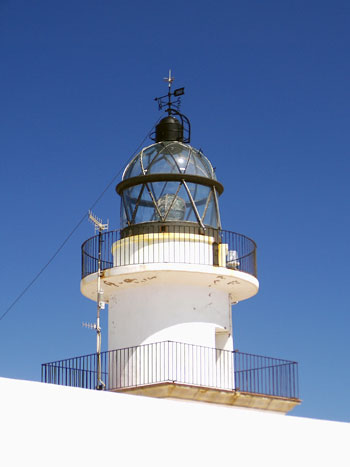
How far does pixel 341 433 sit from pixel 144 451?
348 centimetres

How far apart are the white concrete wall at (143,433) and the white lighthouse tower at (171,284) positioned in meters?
3.40

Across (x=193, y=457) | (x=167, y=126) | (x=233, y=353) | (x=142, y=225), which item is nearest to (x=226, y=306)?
(x=233, y=353)

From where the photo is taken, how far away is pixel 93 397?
945 centimetres

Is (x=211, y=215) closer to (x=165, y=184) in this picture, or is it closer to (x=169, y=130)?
(x=165, y=184)

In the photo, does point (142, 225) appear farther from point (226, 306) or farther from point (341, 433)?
point (341, 433)

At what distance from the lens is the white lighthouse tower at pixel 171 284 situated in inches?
590

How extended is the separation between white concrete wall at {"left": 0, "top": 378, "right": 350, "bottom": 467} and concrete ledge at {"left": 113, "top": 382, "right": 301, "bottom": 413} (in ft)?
10.4

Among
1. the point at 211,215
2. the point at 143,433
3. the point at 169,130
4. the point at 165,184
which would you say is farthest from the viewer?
the point at 169,130

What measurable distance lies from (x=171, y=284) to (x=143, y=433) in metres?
6.04

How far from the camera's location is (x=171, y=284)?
50.8ft

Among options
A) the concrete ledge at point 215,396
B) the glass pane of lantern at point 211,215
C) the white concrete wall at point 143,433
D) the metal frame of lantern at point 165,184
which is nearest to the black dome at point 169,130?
the metal frame of lantern at point 165,184

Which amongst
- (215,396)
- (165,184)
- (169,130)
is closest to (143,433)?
(215,396)

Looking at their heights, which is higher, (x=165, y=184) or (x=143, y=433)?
(x=165, y=184)

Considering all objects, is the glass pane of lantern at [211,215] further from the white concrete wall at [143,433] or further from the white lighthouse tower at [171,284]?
the white concrete wall at [143,433]
